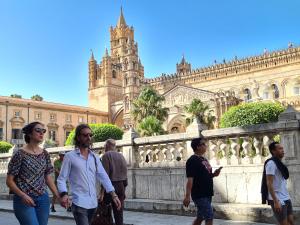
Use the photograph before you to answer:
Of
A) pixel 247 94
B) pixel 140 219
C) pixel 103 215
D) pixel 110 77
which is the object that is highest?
pixel 110 77

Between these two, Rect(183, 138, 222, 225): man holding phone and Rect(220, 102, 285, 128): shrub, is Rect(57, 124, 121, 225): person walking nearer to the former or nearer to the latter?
Rect(183, 138, 222, 225): man holding phone

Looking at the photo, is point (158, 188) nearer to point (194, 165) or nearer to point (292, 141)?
point (292, 141)

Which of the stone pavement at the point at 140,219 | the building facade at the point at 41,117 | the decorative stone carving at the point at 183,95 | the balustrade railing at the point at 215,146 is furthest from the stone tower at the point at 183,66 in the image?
the stone pavement at the point at 140,219

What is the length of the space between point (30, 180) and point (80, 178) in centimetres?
52

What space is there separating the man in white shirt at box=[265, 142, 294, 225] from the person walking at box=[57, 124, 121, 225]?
201cm

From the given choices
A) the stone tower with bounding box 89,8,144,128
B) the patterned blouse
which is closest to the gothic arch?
the stone tower with bounding box 89,8,144,128

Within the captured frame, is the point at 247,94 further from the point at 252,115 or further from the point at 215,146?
the point at 215,146

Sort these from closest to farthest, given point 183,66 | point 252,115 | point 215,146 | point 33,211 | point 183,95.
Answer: point 33,211, point 215,146, point 252,115, point 183,95, point 183,66

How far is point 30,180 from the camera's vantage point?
4.14m

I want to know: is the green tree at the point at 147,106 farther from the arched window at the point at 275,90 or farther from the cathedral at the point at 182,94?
the arched window at the point at 275,90

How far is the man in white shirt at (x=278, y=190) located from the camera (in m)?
4.89

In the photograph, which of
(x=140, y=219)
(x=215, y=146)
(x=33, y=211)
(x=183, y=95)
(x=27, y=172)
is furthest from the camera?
(x=183, y=95)

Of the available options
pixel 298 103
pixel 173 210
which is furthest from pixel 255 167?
pixel 298 103

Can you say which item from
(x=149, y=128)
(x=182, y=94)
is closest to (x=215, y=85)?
(x=182, y=94)
